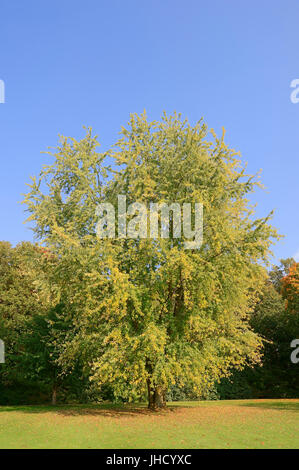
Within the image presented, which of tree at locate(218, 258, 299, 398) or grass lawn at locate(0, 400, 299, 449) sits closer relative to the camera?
grass lawn at locate(0, 400, 299, 449)

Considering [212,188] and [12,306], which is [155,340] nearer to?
[212,188]

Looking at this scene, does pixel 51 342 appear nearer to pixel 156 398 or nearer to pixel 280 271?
pixel 156 398

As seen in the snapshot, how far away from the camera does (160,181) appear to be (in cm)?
1945

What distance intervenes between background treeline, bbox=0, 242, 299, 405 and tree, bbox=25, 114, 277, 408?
6.94ft

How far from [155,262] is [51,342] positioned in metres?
10.6

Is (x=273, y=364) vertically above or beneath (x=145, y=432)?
beneath

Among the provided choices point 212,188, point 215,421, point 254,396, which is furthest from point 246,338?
point 254,396

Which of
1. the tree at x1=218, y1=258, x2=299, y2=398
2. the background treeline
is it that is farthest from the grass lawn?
the tree at x1=218, y1=258, x2=299, y2=398

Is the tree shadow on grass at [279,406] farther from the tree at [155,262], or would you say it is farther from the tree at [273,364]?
the tree at [273,364]

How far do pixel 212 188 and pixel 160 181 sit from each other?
2360mm

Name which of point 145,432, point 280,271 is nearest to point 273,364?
point 280,271

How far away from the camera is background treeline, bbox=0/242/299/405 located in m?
24.0

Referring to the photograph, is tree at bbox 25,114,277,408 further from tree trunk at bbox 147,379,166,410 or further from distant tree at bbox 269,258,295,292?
distant tree at bbox 269,258,295,292

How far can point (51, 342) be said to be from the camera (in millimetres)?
25062
